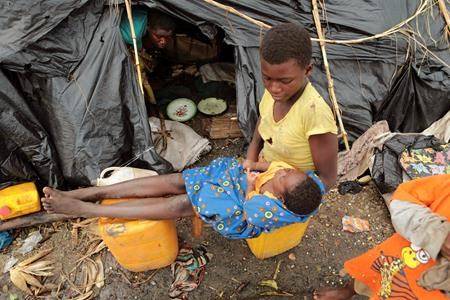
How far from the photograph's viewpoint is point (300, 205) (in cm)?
190

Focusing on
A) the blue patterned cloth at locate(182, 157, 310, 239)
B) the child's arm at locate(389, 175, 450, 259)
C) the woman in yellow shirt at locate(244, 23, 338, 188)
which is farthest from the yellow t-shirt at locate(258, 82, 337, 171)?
the child's arm at locate(389, 175, 450, 259)

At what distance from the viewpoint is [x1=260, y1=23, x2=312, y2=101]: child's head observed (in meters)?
1.73

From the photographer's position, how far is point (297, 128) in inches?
77.5

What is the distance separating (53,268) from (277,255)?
1.53 metres

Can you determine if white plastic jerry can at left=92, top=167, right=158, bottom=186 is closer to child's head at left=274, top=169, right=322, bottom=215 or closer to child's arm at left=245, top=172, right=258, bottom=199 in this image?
child's arm at left=245, top=172, right=258, bottom=199

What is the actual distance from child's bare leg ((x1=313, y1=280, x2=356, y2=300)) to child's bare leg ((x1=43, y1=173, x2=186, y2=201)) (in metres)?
1.05

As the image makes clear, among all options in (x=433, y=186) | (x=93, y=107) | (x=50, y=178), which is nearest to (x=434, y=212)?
(x=433, y=186)

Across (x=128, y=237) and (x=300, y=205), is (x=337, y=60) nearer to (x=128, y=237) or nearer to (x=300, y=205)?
(x=300, y=205)

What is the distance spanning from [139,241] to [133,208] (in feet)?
0.67

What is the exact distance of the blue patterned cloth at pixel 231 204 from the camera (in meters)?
1.95

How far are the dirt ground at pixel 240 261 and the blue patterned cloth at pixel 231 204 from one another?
0.63m

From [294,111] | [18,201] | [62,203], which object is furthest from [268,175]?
[18,201]

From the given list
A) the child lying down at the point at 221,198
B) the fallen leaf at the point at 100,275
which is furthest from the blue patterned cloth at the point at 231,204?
the fallen leaf at the point at 100,275

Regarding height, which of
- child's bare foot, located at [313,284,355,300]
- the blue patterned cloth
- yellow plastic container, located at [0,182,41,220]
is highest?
the blue patterned cloth
